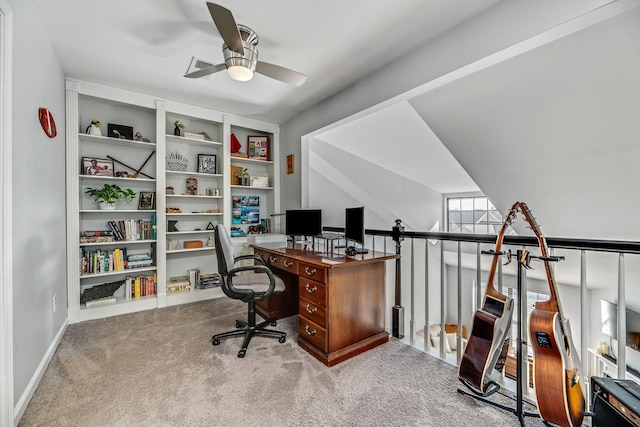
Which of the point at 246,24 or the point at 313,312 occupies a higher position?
the point at 246,24

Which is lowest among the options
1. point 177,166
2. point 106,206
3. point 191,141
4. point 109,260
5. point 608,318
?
point 608,318

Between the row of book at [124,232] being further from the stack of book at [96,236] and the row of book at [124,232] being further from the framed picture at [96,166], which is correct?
the framed picture at [96,166]

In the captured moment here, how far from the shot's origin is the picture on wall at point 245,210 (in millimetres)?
4008

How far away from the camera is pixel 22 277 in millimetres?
1598

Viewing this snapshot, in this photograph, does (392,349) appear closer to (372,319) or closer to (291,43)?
(372,319)

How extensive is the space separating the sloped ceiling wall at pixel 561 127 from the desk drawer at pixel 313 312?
212 centimetres

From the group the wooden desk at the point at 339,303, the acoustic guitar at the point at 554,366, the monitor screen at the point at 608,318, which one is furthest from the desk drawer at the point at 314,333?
the monitor screen at the point at 608,318

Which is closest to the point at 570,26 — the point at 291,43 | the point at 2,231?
the point at 291,43

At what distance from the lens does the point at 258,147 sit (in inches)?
163

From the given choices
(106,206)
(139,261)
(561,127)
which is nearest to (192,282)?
(139,261)

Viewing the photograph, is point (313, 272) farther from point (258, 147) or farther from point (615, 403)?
point (258, 147)

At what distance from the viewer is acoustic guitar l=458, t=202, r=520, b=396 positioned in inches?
55.8

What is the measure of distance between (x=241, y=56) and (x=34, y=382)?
2.45 meters

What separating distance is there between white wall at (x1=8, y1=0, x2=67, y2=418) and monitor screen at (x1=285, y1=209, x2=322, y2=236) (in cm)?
207
